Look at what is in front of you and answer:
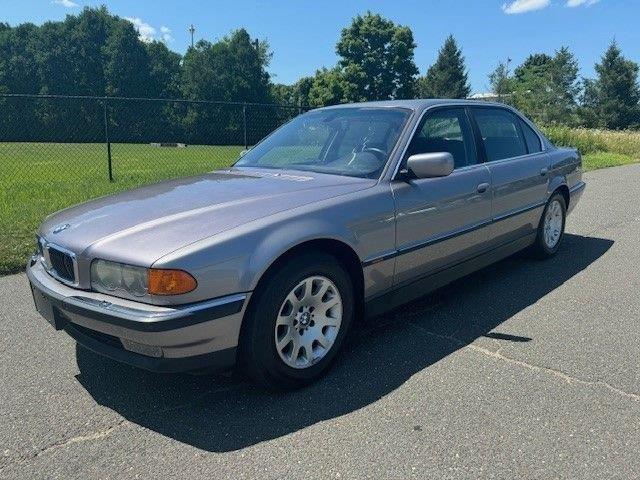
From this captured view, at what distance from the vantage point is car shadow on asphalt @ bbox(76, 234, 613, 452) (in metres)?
2.70

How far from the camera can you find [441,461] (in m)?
2.40

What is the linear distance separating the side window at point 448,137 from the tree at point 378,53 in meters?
62.0

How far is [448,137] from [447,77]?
78698 mm

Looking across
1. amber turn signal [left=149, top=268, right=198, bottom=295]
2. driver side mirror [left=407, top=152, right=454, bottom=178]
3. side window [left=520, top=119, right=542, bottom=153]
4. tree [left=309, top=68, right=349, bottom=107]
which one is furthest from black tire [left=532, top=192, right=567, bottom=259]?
tree [left=309, top=68, right=349, bottom=107]

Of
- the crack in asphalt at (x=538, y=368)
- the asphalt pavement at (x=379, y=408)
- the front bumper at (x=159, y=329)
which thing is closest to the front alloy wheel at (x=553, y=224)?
the asphalt pavement at (x=379, y=408)

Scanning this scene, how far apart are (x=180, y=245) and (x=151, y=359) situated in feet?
1.82

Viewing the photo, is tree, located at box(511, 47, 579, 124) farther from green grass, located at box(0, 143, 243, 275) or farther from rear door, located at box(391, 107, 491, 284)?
rear door, located at box(391, 107, 491, 284)

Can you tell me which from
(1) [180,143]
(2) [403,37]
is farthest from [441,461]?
(2) [403,37]

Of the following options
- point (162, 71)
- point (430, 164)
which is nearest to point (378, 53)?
point (162, 71)

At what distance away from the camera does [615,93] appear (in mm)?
65312

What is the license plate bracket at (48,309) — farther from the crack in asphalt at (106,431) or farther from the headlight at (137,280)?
the crack in asphalt at (106,431)

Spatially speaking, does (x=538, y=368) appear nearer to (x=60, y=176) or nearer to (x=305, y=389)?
(x=305, y=389)

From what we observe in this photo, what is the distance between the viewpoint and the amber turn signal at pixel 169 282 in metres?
2.48

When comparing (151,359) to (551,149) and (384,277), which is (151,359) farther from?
(551,149)
